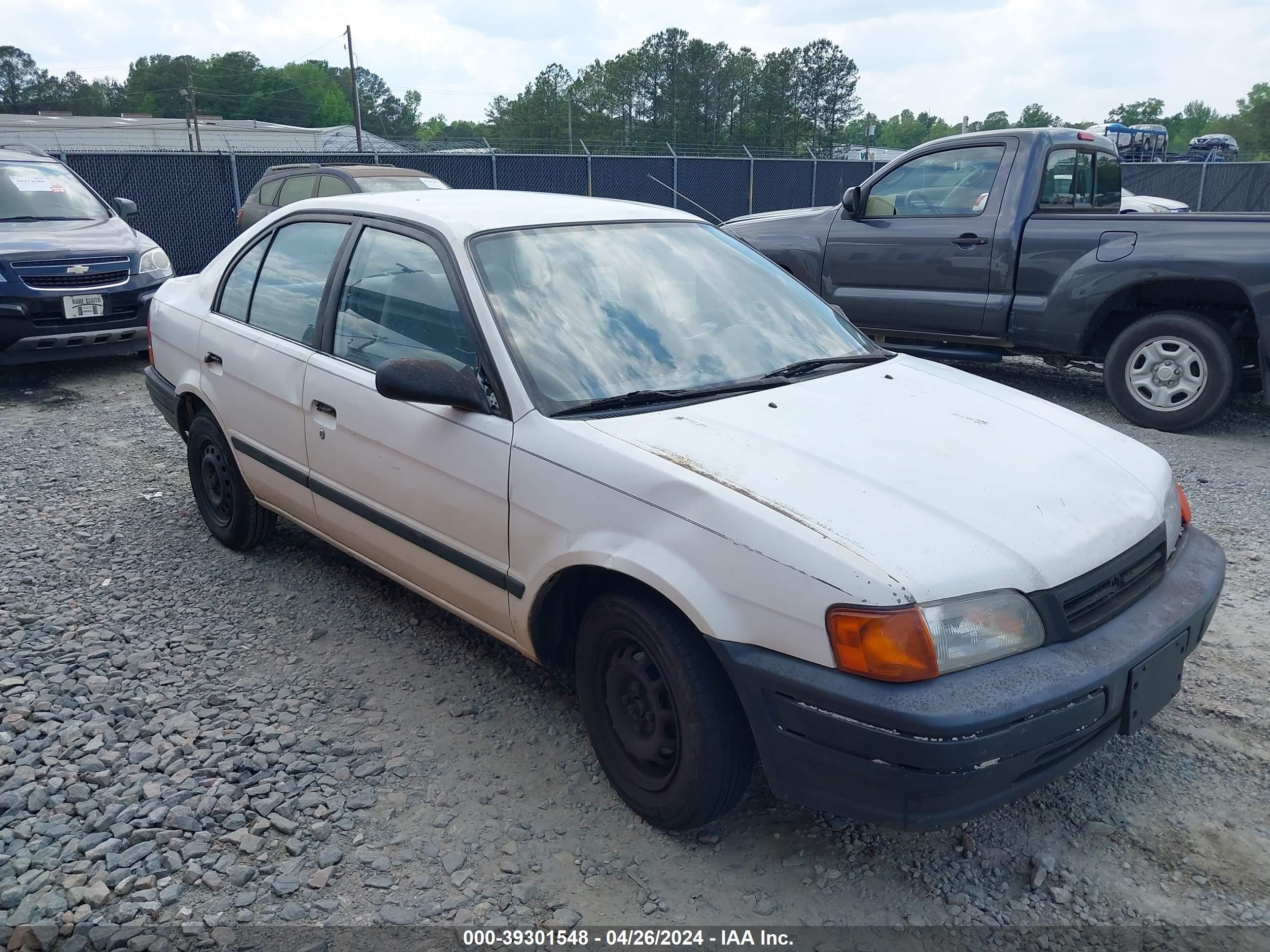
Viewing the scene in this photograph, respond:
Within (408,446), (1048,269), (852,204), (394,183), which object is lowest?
(408,446)

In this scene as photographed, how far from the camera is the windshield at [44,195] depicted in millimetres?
8664

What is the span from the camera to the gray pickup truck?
6.29 meters

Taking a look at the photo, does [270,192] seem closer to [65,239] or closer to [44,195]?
[44,195]

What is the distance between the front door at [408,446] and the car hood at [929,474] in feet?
1.76

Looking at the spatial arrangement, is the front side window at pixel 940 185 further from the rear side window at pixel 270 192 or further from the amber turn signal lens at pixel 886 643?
the rear side window at pixel 270 192

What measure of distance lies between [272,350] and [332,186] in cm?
833

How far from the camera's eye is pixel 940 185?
295 inches

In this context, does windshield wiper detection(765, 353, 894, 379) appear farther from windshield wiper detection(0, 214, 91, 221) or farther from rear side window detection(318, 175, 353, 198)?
rear side window detection(318, 175, 353, 198)

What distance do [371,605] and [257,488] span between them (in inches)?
28.0

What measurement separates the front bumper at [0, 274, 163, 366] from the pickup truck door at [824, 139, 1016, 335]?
18.6 ft

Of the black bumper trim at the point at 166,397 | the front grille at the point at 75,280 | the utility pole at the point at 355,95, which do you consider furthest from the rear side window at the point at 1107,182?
the utility pole at the point at 355,95

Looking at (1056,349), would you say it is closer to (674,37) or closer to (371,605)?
(371,605)

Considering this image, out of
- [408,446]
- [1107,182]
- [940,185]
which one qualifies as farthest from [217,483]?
[1107,182]

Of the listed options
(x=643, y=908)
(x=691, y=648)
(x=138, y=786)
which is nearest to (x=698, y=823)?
(x=643, y=908)
